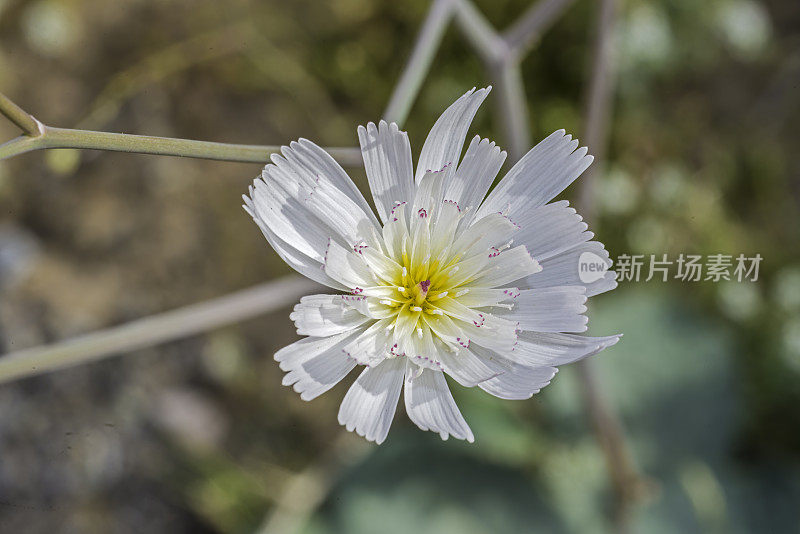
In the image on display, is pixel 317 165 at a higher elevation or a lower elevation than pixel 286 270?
lower

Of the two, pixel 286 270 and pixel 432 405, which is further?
pixel 286 270

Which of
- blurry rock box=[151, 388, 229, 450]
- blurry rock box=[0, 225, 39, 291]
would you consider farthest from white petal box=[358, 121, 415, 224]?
blurry rock box=[0, 225, 39, 291]

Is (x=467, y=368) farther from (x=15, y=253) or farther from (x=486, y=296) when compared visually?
(x=15, y=253)

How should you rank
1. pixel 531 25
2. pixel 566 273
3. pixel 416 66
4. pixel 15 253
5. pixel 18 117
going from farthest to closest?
pixel 15 253
pixel 531 25
pixel 416 66
pixel 566 273
pixel 18 117

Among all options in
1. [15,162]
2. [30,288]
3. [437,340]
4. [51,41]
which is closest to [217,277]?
[30,288]

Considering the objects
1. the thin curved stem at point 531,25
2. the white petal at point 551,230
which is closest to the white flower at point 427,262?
the white petal at point 551,230

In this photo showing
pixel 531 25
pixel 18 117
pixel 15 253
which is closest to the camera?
pixel 18 117

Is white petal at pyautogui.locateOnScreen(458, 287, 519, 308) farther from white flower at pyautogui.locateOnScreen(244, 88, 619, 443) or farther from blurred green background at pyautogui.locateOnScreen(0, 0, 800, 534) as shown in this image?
blurred green background at pyautogui.locateOnScreen(0, 0, 800, 534)

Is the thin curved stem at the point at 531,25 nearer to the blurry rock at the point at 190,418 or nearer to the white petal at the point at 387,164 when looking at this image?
the white petal at the point at 387,164

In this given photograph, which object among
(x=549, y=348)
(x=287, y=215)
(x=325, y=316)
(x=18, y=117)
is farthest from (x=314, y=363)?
(x=18, y=117)
